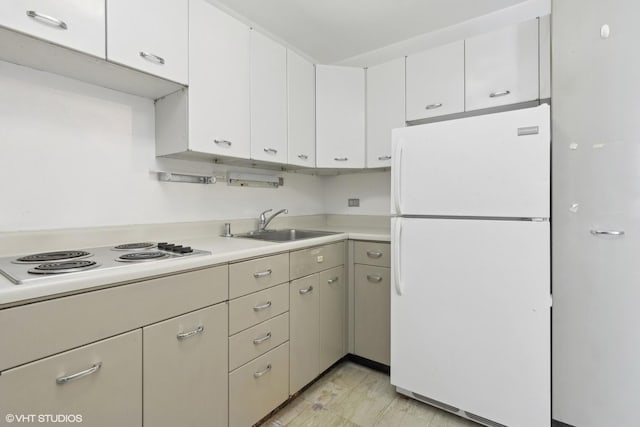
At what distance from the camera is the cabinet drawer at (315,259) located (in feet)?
5.65

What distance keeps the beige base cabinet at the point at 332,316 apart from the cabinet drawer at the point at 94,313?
0.87 metres

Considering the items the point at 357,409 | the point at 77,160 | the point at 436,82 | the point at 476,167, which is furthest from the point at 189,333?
the point at 436,82

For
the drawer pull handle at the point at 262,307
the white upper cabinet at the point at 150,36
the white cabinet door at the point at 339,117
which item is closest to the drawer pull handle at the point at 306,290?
the drawer pull handle at the point at 262,307

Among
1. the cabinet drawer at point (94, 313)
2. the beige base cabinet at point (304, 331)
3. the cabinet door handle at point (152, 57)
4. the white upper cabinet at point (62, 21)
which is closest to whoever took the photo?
the cabinet drawer at point (94, 313)

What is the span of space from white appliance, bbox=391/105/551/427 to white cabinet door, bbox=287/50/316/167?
0.74m

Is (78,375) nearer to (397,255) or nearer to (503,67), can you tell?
(397,255)

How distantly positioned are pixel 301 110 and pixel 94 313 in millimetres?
1752

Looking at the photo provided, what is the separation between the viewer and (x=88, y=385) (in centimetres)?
92

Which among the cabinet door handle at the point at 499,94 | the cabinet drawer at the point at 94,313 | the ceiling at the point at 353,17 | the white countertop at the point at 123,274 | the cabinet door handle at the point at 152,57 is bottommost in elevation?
the cabinet drawer at the point at 94,313

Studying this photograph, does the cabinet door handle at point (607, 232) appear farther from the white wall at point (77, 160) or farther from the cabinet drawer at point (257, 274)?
the white wall at point (77, 160)

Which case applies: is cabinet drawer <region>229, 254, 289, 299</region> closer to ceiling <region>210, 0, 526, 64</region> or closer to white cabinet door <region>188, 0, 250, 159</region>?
white cabinet door <region>188, 0, 250, 159</region>

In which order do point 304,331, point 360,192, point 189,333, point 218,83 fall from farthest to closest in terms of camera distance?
point 360,192
point 304,331
point 218,83
point 189,333

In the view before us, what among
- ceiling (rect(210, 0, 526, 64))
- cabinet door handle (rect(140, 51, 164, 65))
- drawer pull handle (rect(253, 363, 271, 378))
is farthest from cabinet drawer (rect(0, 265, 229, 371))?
ceiling (rect(210, 0, 526, 64))

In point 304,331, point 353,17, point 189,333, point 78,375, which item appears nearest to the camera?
point 78,375
